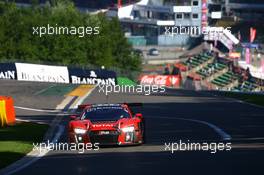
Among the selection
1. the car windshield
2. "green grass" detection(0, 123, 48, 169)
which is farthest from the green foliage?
the car windshield

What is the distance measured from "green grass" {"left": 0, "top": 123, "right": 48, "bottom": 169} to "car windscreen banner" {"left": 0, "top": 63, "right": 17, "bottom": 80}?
137 feet

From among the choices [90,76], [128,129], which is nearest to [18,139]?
[128,129]

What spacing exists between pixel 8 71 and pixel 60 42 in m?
26.5

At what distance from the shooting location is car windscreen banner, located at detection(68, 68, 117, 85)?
77562mm

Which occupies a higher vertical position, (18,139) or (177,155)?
(177,155)

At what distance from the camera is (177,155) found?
2134 cm

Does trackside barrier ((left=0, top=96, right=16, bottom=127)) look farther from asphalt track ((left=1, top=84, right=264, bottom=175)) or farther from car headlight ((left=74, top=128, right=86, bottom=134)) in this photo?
car headlight ((left=74, top=128, right=86, bottom=134))

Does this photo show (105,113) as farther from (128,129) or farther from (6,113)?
(6,113)

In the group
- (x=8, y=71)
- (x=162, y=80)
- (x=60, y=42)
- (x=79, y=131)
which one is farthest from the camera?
(x=60, y=42)

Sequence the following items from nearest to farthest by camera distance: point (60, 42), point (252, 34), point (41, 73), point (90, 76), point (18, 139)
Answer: point (18, 139)
point (90, 76)
point (41, 73)
point (60, 42)
point (252, 34)

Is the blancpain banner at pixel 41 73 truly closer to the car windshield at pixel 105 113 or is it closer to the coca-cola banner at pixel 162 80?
the coca-cola banner at pixel 162 80

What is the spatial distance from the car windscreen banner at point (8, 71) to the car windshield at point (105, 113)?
51.2 meters

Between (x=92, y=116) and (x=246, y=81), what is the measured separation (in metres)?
69.7

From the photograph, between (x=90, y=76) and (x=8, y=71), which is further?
(x=90, y=76)
